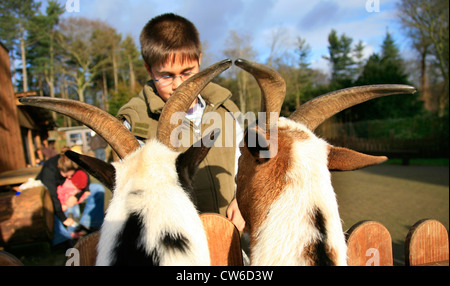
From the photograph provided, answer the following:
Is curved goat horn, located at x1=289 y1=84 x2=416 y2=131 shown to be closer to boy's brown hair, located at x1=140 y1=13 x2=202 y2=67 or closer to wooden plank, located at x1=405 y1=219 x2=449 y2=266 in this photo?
wooden plank, located at x1=405 y1=219 x2=449 y2=266

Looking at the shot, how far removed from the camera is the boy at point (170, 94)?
249cm

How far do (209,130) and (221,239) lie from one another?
3.62 ft

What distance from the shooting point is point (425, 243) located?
211 cm

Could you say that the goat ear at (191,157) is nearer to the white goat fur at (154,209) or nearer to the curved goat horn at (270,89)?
the white goat fur at (154,209)

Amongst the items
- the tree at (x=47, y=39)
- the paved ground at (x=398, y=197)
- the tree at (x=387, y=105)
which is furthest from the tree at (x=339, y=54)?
the tree at (x=47, y=39)

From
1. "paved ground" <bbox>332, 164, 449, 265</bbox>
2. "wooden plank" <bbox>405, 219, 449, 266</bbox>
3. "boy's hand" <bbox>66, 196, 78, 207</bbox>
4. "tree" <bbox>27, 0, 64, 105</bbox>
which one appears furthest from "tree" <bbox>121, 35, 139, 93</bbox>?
"wooden plank" <bbox>405, 219, 449, 266</bbox>

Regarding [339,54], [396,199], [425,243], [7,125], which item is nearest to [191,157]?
[425,243]

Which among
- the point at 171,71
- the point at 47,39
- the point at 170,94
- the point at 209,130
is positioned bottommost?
the point at 209,130

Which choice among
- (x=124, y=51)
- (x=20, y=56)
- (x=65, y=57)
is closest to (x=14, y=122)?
(x=20, y=56)

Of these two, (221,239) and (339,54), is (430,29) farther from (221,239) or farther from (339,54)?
(221,239)

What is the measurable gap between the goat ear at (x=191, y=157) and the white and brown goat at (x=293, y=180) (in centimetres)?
25

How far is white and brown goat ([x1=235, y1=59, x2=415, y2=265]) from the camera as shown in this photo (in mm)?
1468
